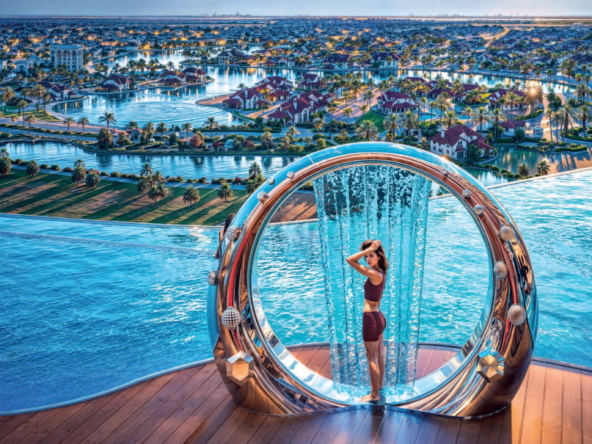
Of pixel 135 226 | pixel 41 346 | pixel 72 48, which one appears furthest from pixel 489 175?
pixel 72 48

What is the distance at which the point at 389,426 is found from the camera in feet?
15.5

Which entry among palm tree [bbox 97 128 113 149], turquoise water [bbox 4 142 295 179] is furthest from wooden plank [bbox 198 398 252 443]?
palm tree [bbox 97 128 113 149]

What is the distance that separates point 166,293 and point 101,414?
171 inches

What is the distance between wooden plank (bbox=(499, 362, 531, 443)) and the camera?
4.57 metres

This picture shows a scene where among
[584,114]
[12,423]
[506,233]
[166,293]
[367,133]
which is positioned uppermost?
[506,233]

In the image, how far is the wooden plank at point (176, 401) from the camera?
470cm

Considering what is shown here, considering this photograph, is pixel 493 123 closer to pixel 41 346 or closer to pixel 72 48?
pixel 41 346

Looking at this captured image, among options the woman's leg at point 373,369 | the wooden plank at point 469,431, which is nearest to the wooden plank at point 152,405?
the woman's leg at point 373,369

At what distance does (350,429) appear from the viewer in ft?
15.5

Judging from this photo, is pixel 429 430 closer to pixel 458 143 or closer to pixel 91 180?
pixel 91 180

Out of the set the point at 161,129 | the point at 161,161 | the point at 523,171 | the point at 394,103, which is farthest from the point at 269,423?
the point at 394,103

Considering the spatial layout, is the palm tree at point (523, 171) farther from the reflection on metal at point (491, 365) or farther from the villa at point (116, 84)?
the villa at point (116, 84)

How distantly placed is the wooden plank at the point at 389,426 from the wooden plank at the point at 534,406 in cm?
90

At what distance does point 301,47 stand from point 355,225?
8683cm
